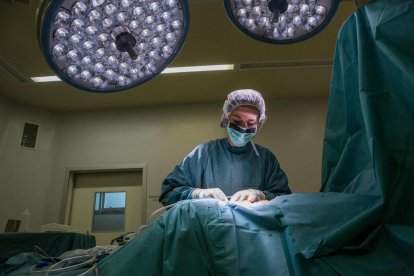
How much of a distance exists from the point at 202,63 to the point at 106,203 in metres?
1.75

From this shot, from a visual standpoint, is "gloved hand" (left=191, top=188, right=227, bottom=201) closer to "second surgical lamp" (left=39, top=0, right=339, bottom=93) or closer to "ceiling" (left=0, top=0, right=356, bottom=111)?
"second surgical lamp" (left=39, top=0, right=339, bottom=93)

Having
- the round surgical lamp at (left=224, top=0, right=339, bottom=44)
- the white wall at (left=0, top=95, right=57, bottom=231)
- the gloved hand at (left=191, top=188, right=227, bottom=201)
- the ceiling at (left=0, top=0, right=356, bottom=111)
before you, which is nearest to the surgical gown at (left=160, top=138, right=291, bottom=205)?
the gloved hand at (left=191, top=188, right=227, bottom=201)

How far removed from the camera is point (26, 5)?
2168mm

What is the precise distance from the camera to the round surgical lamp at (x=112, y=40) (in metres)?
0.92

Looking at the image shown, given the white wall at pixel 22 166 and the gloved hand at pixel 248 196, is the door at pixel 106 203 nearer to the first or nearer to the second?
the white wall at pixel 22 166

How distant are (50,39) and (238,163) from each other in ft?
4.08

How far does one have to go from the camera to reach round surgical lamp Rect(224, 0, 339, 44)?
40.8 inches

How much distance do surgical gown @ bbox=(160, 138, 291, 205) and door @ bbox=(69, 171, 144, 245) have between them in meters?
1.66

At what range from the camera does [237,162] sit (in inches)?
74.5

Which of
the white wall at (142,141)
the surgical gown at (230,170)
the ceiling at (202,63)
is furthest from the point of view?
the white wall at (142,141)

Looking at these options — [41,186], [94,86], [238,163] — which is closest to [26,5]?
[94,86]

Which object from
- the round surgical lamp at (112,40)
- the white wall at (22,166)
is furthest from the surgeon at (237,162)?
the white wall at (22,166)

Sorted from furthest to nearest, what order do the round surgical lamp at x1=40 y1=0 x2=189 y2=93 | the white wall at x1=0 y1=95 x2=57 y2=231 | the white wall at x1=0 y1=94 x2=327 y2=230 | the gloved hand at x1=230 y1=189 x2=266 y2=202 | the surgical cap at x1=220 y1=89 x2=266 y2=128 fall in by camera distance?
the white wall at x1=0 y1=94 x2=327 y2=230 < the white wall at x1=0 y1=95 x2=57 y2=231 < the surgical cap at x1=220 y1=89 x2=266 y2=128 < the gloved hand at x1=230 y1=189 x2=266 y2=202 < the round surgical lamp at x1=40 y1=0 x2=189 y2=93

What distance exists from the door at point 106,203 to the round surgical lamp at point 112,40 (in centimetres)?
240
